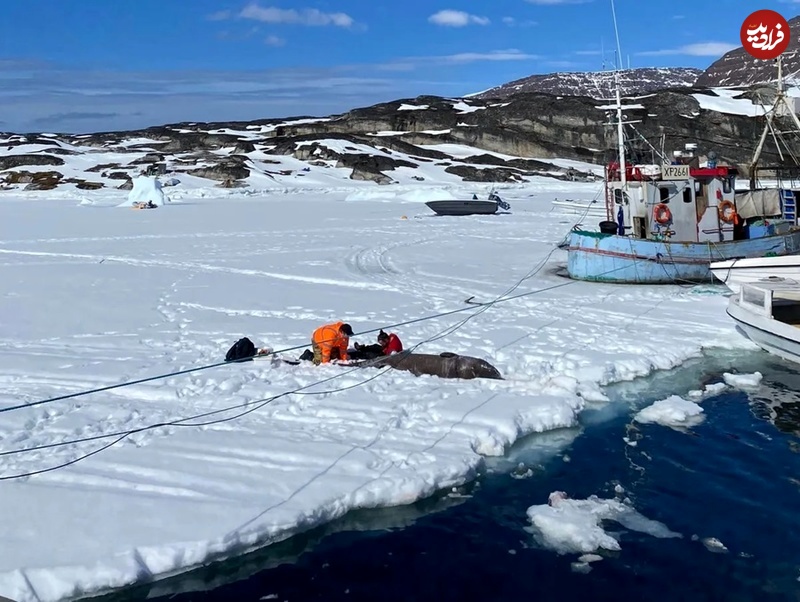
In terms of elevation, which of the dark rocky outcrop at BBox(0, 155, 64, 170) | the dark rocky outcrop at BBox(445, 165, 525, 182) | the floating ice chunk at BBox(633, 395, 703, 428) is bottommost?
the floating ice chunk at BBox(633, 395, 703, 428)

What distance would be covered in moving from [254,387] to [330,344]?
4.62ft

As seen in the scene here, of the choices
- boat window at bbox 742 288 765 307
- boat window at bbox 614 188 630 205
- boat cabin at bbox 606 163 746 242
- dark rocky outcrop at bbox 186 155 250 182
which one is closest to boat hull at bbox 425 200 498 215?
boat window at bbox 614 188 630 205

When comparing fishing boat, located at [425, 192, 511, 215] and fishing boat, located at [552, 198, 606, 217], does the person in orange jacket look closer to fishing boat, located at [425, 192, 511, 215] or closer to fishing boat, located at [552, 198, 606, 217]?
fishing boat, located at [552, 198, 606, 217]

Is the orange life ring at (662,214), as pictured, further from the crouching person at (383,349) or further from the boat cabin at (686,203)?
the crouching person at (383,349)

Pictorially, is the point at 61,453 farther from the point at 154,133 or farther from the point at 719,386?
the point at 154,133

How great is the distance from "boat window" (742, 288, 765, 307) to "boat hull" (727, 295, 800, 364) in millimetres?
173

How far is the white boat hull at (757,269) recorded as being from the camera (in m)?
14.6

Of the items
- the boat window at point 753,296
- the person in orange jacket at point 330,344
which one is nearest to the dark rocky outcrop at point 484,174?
the boat window at point 753,296

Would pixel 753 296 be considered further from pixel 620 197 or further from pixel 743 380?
pixel 620 197

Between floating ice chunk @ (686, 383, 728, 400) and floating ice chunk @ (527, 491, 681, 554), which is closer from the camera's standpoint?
floating ice chunk @ (527, 491, 681, 554)

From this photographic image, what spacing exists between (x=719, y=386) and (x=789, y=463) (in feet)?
8.11

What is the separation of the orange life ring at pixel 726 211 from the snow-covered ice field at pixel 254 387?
2.63 meters

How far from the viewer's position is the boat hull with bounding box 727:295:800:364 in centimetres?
1081

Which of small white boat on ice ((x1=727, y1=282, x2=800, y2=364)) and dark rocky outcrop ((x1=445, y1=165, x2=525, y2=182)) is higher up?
dark rocky outcrop ((x1=445, y1=165, x2=525, y2=182))
